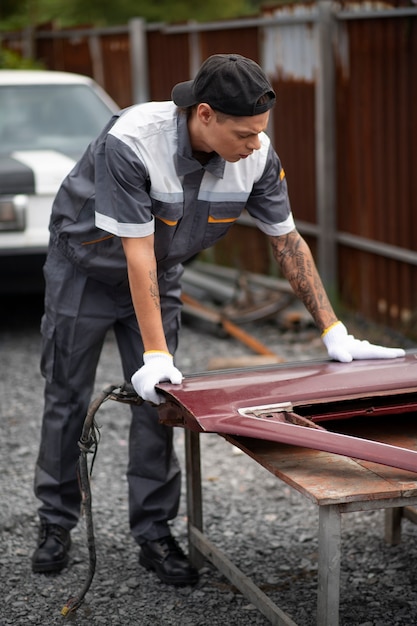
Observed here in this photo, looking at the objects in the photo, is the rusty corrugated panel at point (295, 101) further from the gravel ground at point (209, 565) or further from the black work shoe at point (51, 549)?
the black work shoe at point (51, 549)

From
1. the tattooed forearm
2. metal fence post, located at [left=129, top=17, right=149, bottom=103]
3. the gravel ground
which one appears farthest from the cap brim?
metal fence post, located at [left=129, top=17, right=149, bottom=103]

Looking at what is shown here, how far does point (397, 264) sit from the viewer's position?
6332 millimetres

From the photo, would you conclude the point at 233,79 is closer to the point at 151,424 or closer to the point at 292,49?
the point at 151,424

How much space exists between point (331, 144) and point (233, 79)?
413 cm

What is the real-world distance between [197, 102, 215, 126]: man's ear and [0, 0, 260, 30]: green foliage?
12960mm

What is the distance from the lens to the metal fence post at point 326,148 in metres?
6.70

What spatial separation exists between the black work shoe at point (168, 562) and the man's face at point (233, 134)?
145cm

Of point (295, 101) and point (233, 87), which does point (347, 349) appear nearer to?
point (233, 87)

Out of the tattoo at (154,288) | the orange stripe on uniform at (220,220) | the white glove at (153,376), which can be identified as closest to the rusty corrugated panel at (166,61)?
the orange stripe on uniform at (220,220)

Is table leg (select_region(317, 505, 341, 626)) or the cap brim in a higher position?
the cap brim

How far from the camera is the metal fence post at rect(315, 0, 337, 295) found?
6695mm

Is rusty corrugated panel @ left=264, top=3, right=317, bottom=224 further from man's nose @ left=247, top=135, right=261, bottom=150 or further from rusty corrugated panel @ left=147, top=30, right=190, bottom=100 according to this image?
man's nose @ left=247, top=135, right=261, bottom=150

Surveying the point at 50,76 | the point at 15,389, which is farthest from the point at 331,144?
the point at 15,389

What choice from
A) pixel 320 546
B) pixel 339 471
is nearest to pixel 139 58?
pixel 339 471
